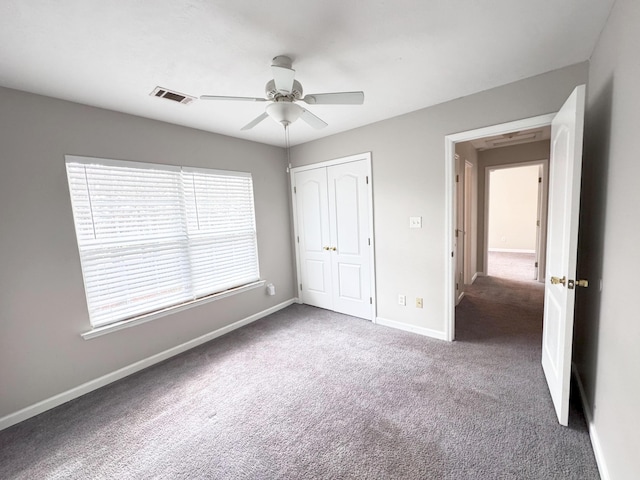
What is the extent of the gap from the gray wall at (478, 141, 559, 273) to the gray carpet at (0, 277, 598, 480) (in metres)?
2.61

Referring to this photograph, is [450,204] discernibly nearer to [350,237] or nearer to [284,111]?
[350,237]

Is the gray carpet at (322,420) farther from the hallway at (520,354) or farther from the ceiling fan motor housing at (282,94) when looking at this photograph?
the ceiling fan motor housing at (282,94)

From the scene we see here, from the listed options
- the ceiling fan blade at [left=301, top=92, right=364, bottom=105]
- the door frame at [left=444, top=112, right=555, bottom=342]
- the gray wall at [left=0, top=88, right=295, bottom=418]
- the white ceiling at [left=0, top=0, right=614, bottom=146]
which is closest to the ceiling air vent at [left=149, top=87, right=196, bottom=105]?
the white ceiling at [left=0, top=0, right=614, bottom=146]

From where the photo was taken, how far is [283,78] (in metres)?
1.61

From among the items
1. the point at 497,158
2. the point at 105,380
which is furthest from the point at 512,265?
the point at 105,380

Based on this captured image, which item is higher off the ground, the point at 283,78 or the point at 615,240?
the point at 283,78

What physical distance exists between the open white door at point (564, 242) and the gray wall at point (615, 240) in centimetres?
13

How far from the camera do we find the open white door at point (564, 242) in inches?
61.0

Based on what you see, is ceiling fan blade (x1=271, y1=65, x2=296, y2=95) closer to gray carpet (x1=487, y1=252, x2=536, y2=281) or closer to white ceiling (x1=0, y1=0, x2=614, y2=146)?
white ceiling (x1=0, y1=0, x2=614, y2=146)

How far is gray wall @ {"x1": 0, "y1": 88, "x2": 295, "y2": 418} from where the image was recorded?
1947 millimetres

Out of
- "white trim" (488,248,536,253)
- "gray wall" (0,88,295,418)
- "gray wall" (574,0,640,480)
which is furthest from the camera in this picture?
"white trim" (488,248,536,253)

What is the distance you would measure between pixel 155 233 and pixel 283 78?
2.03m

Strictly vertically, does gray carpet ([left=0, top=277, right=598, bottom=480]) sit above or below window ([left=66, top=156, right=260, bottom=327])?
below

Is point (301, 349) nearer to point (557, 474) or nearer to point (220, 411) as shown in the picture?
point (220, 411)
